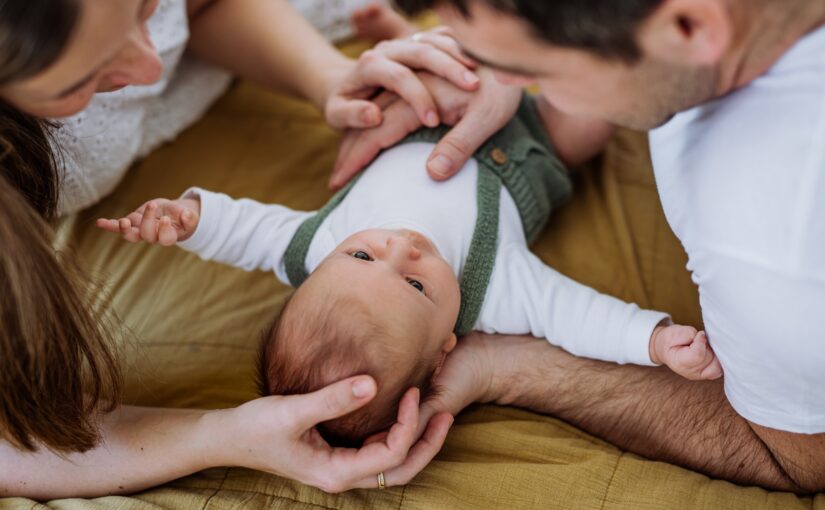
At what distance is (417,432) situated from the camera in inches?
43.9

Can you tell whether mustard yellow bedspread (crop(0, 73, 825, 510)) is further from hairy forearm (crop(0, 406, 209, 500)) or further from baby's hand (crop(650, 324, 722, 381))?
baby's hand (crop(650, 324, 722, 381))

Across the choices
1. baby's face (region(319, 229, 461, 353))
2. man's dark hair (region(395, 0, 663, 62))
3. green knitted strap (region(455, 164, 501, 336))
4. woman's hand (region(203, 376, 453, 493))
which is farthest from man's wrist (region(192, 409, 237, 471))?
man's dark hair (region(395, 0, 663, 62))

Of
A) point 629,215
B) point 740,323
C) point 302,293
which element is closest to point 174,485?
point 302,293

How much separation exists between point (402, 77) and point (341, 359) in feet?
1.84

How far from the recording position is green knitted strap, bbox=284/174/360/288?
132 cm

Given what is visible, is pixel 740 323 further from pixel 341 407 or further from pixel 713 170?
pixel 341 407

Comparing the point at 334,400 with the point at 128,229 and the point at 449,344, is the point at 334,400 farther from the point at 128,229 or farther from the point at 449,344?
the point at 128,229

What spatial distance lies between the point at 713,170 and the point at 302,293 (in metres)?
0.56

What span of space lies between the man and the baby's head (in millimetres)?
346

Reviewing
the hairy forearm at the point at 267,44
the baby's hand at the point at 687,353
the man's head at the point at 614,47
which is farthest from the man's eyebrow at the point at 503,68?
the hairy forearm at the point at 267,44

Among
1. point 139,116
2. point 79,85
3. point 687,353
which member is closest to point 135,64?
point 79,85

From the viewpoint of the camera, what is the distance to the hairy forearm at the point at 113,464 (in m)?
1.11

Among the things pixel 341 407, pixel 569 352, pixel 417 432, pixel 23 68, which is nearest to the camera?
pixel 23 68

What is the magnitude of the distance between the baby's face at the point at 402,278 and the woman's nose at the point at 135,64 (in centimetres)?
35
